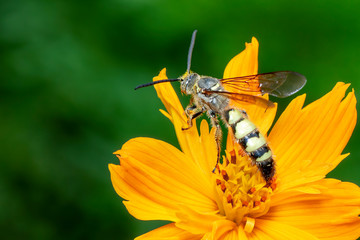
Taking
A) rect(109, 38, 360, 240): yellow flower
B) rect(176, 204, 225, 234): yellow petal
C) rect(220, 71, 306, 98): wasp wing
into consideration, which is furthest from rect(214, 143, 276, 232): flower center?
rect(220, 71, 306, 98): wasp wing

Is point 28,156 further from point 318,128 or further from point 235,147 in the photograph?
point 318,128

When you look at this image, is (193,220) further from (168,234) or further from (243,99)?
(243,99)

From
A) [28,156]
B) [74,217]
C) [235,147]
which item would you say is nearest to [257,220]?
[235,147]

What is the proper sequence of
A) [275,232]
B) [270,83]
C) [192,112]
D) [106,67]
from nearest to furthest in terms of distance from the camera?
1. [275,232]
2. [270,83]
3. [192,112]
4. [106,67]

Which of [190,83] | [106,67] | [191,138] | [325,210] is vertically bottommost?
[325,210]

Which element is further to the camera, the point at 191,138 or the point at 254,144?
the point at 191,138

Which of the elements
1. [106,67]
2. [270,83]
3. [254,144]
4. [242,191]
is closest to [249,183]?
[242,191]

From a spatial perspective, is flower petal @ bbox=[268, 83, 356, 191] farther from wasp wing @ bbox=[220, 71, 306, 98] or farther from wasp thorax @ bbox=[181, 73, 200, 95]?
wasp thorax @ bbox=[181, 73, 200, 95]

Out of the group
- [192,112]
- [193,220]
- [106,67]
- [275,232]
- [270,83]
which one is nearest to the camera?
[193,220]
